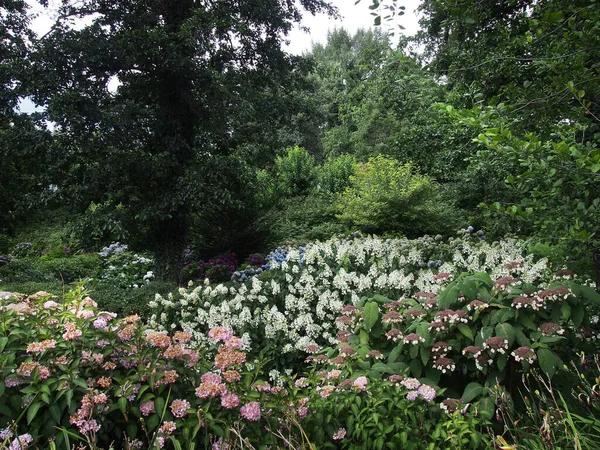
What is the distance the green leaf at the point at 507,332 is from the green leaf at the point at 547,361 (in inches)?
4.8

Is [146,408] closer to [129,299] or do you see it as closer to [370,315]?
[370,315]

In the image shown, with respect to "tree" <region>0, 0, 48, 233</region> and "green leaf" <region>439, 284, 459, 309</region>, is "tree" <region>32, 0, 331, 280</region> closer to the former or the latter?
"tree" <region>0, 0, 48, 233</region>

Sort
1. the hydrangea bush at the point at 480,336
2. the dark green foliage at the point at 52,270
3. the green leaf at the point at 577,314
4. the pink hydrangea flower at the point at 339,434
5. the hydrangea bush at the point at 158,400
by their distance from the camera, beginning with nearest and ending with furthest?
the hydrangea bush at the point at 158,400, the pink hydrangea flower at the point at 339,434, the hydrangea bush at the point at 480,336, the green leaf at the point at 577,314, the dark green foliage at the point at 52,270

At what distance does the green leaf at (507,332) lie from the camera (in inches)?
84.4

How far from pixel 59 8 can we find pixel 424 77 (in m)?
5.69

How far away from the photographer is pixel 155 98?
22.2 feet

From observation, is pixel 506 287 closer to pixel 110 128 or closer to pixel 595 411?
pixel 595 411

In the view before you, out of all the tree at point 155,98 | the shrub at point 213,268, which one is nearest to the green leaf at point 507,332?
the tree at point 155,98

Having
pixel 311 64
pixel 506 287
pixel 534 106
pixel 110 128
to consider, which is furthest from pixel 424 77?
pixel 311 64

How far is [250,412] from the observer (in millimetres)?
1639

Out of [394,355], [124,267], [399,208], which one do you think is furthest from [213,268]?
[394,355]

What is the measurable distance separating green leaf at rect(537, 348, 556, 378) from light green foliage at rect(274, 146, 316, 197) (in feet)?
41.5

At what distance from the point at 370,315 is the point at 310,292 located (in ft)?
3.98

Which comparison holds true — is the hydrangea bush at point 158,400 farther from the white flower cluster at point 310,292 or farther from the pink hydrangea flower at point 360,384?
the white flower cluster at point 310,292
